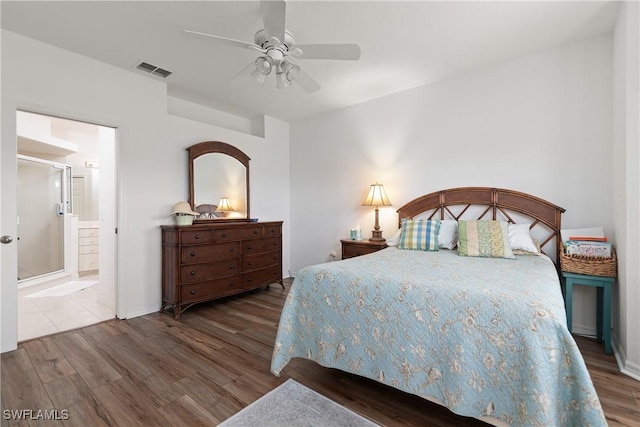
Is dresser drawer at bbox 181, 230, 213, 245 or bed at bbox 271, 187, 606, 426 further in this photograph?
dresser drawer at bbox 181, 230, 213, 245

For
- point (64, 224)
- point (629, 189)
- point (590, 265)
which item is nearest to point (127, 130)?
point (64, 224)

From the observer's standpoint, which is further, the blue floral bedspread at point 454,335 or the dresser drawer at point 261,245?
the dresser drawer at point 261,245

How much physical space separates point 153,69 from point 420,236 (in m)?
3.43

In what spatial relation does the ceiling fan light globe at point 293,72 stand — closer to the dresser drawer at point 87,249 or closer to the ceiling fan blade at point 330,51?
the ceiling fan blade at point 330,51

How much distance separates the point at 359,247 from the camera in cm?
385

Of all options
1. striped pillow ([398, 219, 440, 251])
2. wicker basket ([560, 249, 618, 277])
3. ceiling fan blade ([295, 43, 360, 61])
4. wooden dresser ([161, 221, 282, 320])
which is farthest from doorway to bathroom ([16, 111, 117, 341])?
wicker basket ([560, 249, 618, 277])

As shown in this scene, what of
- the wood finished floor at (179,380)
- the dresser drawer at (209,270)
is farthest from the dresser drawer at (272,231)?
the wood finished floor at (179,380)

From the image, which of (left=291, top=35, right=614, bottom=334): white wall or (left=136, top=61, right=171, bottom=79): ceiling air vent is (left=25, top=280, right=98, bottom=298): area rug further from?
(left=291, top=35, right=614, bottom=334): white wall

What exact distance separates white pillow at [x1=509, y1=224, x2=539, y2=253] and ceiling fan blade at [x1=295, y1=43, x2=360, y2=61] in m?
2.20

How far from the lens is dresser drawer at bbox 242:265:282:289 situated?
3.91m

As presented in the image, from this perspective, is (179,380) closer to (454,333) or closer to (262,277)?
(454,333)

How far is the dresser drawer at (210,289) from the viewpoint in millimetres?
3301

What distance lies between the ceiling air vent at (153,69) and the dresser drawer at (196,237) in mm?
1811

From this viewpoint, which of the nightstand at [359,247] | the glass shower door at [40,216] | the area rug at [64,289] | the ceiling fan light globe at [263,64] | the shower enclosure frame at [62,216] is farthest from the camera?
the shower enclosure frame at [62,216]
